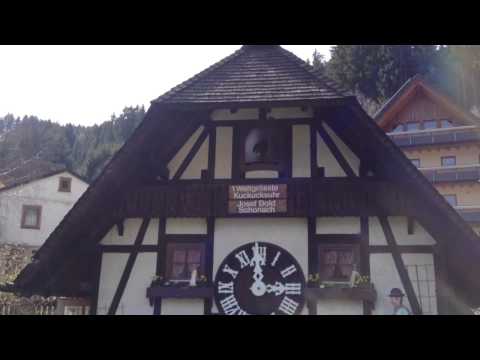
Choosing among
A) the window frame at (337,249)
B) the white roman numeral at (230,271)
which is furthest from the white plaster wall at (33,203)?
the window frame at (337,249)

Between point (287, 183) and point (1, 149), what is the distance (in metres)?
43.6

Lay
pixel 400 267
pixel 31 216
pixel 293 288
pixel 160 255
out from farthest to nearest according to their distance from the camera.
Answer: pixel 31 216 < pixel 160 255 < pixel 293 288 < pixel 400 267

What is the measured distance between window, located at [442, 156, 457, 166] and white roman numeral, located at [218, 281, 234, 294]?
60.5 feet

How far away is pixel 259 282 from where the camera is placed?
362 inches

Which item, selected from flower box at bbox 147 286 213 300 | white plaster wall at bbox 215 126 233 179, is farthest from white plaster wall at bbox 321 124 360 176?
flower box at bbox 147 286 213 300

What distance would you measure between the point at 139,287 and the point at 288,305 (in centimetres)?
230

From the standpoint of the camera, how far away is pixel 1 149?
48.2 meters

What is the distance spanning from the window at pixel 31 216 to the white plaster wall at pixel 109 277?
26402 mm

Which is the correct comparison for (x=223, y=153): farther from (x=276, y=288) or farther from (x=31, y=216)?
(x=31, y=216)

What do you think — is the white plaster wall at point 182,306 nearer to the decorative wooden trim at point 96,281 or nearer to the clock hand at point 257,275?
the clock hand at point 257,275

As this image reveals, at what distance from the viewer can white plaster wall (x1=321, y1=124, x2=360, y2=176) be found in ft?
31.1

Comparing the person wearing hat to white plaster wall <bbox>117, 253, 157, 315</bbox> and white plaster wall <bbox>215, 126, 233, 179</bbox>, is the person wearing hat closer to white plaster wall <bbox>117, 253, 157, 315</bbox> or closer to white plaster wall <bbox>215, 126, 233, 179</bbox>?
white plaster wall <bbox>215, 126, 233, 179</bbox>

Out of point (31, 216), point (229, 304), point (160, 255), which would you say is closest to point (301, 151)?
point (229, 304)
